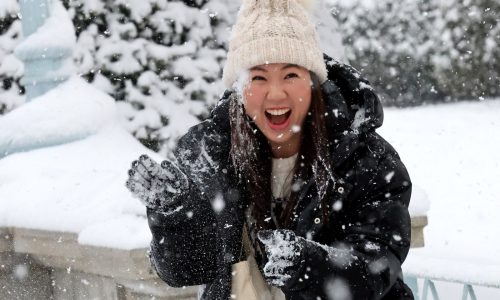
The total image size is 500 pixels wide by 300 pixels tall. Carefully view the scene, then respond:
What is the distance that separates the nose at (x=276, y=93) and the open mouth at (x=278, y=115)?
4cm

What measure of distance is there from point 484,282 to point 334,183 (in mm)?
1366

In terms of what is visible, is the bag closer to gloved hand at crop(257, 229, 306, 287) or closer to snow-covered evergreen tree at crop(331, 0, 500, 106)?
gloved hand at crop(257, 229, 306, 287)

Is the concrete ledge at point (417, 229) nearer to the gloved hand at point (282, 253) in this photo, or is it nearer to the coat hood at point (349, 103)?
the coat hood at point (349, 103)

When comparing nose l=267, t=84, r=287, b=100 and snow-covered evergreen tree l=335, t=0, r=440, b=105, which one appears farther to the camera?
snow-covered evergreen tree l=335, t=0, r=440, b=105

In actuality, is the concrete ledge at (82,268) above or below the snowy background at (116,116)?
below

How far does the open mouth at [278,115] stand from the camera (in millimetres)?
2037

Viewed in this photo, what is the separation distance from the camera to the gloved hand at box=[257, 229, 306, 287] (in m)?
1.69

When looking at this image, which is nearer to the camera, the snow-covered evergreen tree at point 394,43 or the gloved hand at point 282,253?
the gloved hand at point 282,253

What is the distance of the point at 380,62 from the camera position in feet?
43.8

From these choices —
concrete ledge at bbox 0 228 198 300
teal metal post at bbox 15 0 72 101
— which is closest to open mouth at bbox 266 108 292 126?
concrete ledge at bbox 0 228 198 300

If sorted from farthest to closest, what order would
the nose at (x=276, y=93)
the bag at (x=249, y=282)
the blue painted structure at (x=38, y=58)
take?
1. the blue painted structure at (x=38, y=58)
2. the bag at (x=249, y=282)
3. the nose at (x=276, y=93)

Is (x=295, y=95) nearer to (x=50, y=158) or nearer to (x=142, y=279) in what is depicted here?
(x=142, y=279)

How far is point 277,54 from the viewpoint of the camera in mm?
2021

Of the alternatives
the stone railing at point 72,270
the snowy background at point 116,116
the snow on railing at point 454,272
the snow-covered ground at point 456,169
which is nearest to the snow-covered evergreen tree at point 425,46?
the snow-covered ground at point 456,169
